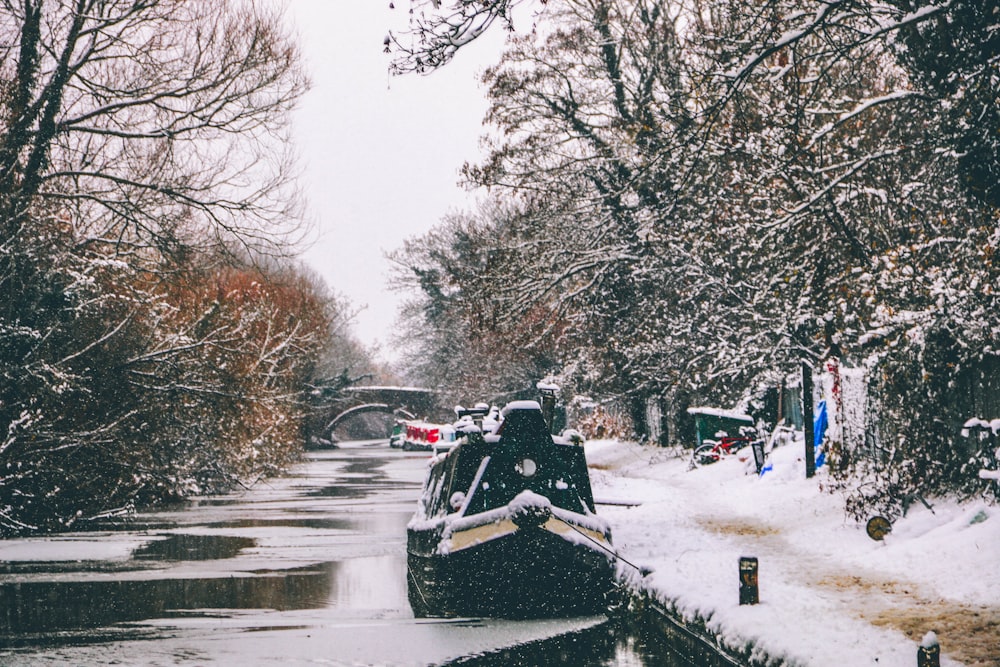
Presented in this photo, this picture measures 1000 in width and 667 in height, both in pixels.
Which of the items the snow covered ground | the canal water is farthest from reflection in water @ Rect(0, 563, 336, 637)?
the snow covered ground

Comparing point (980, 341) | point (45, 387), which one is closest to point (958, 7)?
point (980, 341)

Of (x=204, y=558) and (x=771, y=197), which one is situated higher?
(x=771, y=197)

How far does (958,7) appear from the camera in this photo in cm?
1180

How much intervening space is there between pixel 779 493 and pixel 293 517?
11.1 meters

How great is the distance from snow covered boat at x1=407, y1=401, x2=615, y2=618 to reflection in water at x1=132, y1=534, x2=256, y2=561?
5840 mm

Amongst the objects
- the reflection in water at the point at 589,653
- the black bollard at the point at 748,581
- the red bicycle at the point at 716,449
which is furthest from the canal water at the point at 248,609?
the red bicycle at the point at 716,449

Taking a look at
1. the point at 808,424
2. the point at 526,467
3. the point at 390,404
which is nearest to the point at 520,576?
the point at 526,467

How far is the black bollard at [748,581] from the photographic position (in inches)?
444

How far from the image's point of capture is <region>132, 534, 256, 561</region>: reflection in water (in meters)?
20.0

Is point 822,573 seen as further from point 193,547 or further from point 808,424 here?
point 193,547

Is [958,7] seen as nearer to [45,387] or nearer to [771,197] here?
[771,197]

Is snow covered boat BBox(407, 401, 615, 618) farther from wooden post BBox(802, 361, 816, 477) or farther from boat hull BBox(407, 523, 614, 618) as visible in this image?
wooden post BBox(802, 361, 816, 477)

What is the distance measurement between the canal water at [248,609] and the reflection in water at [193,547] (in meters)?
0.03

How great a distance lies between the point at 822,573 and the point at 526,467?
12.0 ft
